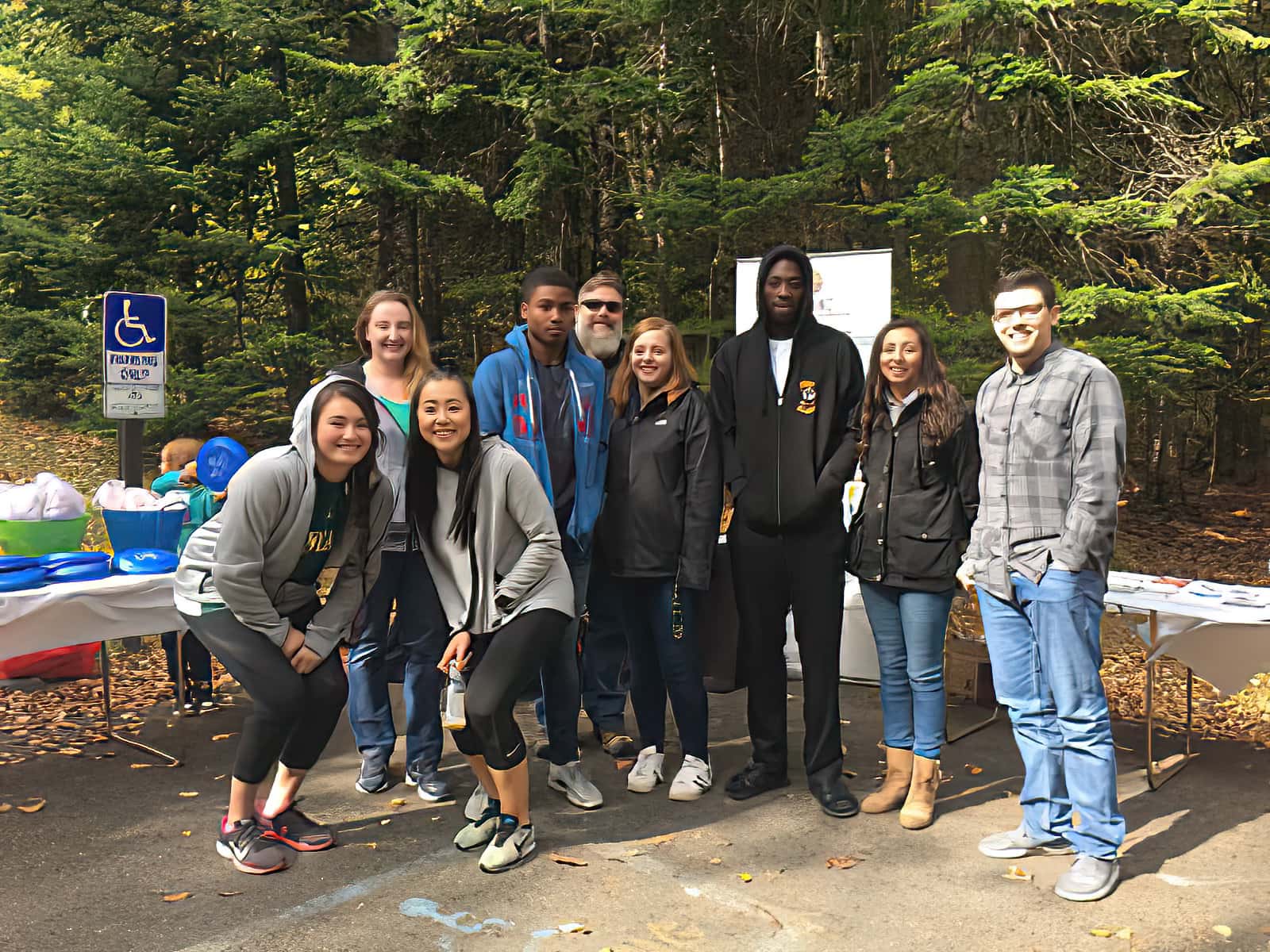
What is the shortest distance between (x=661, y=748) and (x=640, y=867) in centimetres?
94

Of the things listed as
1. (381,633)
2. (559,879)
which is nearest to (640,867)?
(559,879)

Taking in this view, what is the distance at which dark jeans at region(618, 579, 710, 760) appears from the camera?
429 cm

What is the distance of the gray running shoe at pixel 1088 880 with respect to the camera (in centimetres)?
345

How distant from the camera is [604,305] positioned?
471 cm

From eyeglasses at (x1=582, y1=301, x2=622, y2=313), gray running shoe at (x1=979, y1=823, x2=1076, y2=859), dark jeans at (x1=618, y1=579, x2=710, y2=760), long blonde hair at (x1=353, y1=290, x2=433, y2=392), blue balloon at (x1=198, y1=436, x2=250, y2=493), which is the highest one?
eyeglasses at (x1=582, y1=301, x2=622, y2=313)

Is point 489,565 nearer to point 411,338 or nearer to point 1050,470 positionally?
point 411,338

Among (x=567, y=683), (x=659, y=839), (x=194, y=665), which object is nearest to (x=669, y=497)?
(x=567, y=683)

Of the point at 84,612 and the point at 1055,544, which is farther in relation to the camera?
the point at 84,612

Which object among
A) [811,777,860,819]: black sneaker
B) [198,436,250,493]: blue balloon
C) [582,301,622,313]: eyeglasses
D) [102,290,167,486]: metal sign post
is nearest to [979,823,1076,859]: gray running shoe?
[811,777,860,819]: black sneaker

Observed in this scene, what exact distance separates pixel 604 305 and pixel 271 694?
2.12 m

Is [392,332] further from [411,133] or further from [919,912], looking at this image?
[411,133]

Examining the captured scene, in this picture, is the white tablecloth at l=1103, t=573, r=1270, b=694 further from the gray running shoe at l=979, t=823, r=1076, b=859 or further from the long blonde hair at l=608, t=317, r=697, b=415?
the long blonde hair at l=608, t=317, r=697, b=415

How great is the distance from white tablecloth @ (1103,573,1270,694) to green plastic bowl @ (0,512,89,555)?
464 centimetres

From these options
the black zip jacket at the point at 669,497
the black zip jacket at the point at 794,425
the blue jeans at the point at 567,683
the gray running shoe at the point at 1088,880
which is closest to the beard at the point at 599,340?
the black zip jacket at the point at 669,497
